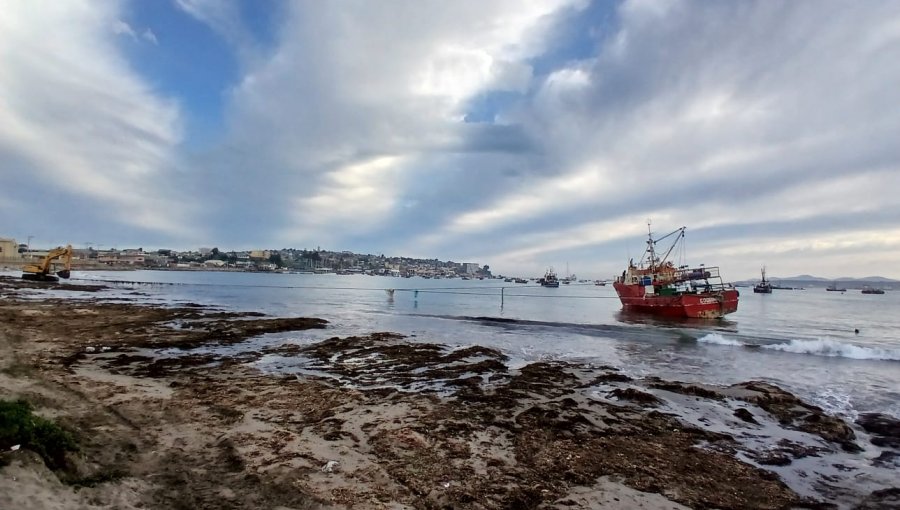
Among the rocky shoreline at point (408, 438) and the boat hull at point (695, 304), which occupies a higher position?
the boat hull at point (695, 304)

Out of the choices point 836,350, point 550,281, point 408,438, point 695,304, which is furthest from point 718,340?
point 550,281

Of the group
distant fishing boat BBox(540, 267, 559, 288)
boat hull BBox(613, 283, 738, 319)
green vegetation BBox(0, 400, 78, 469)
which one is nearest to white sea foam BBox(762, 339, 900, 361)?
boat hull BBox(613, 283, 738, 319)

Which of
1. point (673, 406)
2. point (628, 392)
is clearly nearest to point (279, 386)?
point (628, 392)

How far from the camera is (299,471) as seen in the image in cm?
579

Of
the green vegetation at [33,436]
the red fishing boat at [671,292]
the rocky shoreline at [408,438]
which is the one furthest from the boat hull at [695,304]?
the green vegetation at [33,436]

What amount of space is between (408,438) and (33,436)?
473 cm

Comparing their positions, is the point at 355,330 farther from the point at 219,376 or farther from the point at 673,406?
the point at 673,406

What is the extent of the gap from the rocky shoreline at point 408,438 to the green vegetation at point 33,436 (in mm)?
173

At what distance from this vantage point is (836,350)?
72.4 ft

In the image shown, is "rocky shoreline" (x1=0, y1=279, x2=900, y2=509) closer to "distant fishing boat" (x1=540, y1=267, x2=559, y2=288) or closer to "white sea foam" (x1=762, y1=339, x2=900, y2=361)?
"white sea foam" (x1=762, y1=339, x2=900, y2=361)

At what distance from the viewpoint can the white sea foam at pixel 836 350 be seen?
21.1 metres

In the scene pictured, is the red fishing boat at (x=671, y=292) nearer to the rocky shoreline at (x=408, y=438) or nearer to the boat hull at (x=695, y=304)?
the boat hull at (x=695, y=304)

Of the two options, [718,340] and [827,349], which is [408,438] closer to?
[718,340]

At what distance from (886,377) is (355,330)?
75.2ft
